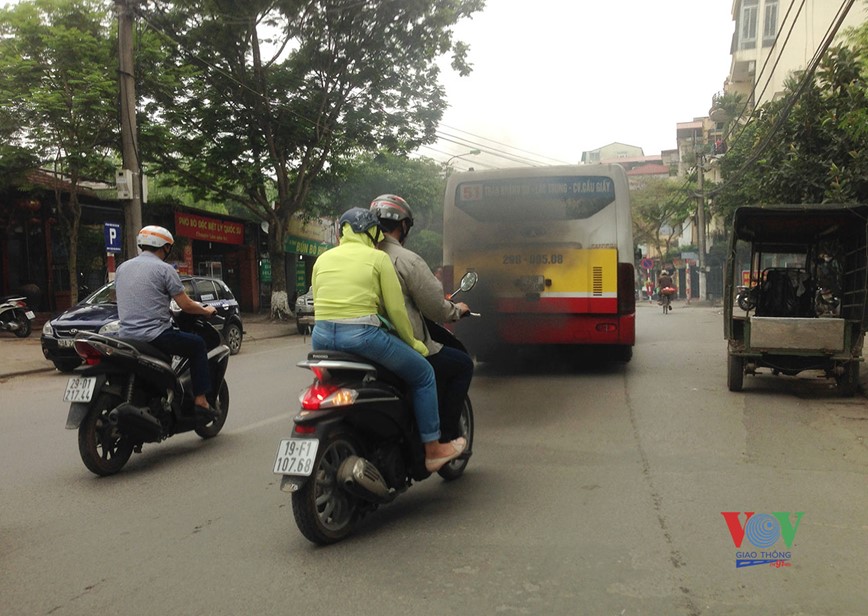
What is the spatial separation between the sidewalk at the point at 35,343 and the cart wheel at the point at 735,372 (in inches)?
409

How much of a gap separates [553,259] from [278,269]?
15.9m

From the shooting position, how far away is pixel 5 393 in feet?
33.4

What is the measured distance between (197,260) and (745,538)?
91.8 ft

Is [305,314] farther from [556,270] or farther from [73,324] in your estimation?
[556,270]

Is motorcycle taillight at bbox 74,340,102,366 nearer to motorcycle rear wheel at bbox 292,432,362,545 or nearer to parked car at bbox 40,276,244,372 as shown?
motorcycle rear wheel at bbox 292,432,362,545

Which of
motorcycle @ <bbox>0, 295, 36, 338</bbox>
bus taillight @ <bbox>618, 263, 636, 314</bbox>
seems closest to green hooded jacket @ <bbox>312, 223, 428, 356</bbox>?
bus taillight @ <bbox>618, 263, 636, 314</bbox>

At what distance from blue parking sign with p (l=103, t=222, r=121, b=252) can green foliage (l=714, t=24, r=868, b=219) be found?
36.1ft

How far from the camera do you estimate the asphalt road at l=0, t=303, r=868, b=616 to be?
3271 mm

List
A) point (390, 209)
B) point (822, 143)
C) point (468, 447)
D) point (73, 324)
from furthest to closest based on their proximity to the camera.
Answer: point (73, 324) → point (822, 143) → point (468, 447) → point (390, 209)

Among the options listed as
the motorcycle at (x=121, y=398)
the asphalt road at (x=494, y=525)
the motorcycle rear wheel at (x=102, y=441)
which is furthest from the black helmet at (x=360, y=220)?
the motorcycle rear wheel at (x=102, y=441)

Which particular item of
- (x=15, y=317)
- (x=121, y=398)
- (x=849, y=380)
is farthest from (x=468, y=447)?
(x=15, y=317)

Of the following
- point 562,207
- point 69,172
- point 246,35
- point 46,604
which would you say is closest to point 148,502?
point 46,604

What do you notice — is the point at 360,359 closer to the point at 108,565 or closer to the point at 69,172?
the point at 108,565

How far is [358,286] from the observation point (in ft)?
13.3
